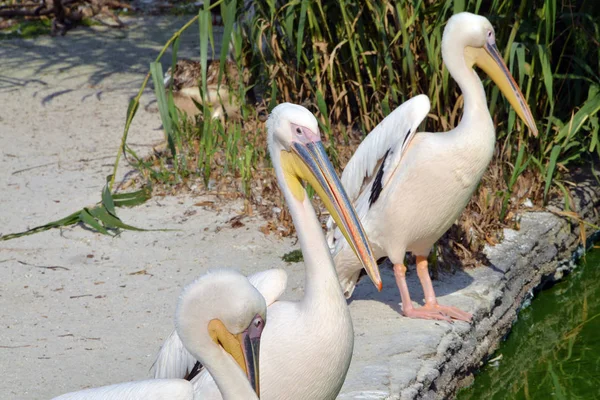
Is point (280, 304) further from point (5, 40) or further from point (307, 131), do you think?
point (5, 40)

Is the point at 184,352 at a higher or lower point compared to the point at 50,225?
higher

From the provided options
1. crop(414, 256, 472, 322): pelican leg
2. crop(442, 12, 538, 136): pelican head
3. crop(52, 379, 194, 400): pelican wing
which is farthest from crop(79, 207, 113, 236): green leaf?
crop(52, 379, 194, 400): pelican wing

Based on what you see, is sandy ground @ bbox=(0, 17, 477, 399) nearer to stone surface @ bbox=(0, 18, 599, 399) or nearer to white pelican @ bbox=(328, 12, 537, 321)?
stone surface @ bbox=(0, 18, 599, 399)

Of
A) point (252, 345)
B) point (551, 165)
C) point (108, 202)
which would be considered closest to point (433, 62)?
point (551, 165)

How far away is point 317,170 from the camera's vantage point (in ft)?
8.84

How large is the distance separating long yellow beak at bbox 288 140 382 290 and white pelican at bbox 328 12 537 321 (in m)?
0.86

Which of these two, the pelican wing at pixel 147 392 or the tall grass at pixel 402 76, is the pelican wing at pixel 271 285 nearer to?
the pelican wing at pixel 147 392

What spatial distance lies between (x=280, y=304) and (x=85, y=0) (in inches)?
263

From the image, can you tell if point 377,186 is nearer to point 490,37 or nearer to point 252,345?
point 490,37

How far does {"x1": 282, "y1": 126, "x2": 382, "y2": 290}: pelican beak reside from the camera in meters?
2.68

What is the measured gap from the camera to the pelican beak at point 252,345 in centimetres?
207

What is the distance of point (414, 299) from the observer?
3.88 m

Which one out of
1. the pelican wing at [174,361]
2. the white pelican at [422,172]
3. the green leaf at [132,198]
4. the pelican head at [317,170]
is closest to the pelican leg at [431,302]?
the white pelican at [422,172]

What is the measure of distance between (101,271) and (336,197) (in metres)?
1.75
